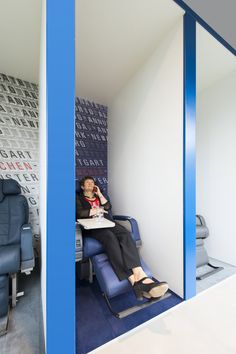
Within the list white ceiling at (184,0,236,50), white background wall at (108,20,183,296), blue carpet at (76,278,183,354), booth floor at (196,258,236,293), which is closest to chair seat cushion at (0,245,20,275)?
blue carpet at (76,278,183,354)

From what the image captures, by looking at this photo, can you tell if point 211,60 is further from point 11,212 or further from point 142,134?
point 11,212

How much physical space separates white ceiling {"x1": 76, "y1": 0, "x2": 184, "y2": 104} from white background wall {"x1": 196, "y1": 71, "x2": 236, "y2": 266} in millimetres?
1274

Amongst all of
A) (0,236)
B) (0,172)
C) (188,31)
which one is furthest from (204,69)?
(0,236)

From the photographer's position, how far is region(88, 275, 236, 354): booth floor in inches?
43.4

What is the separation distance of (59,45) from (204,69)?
222 cm

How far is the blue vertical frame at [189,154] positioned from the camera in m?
1.58

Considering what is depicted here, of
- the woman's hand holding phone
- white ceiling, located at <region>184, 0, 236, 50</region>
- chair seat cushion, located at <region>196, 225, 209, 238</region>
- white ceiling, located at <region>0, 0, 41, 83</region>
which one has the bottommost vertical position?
chair seat cushion, located at <region>196, 225, 209, 238</region>

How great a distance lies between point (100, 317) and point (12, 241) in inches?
45.5

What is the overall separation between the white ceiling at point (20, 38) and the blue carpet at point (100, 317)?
269cm

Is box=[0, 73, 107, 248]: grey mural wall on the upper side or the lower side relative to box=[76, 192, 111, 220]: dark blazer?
upper

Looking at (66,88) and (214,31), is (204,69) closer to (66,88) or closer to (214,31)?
(214,31)

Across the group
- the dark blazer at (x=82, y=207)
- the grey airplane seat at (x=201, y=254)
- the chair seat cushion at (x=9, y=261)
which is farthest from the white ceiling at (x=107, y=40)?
the grey airplane seat at (x=201, y=254)

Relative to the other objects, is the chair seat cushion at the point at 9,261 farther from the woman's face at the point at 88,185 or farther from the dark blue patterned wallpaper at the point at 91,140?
the dark blue patterned wallpaper at the point at 91,140

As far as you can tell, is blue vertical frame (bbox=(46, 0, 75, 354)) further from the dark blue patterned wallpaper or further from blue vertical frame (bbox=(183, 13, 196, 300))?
the dark blue patterned wallpaper
